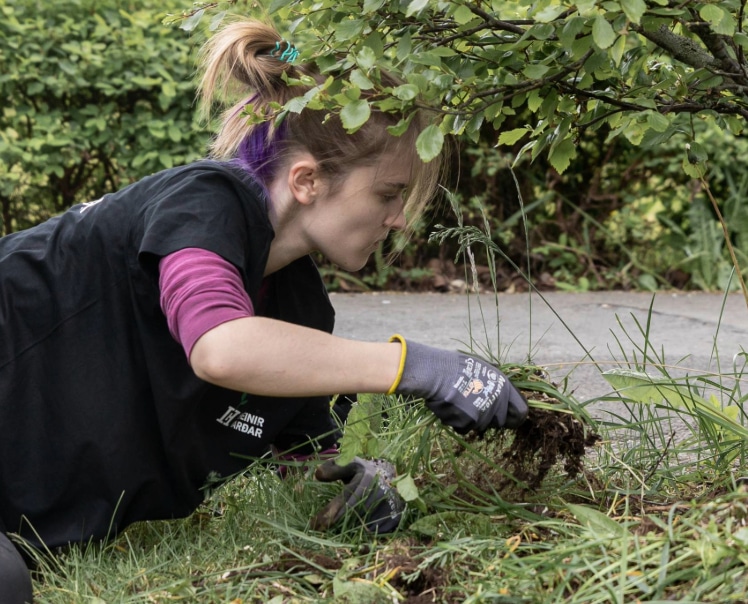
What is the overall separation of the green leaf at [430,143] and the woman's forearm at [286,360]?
38cm

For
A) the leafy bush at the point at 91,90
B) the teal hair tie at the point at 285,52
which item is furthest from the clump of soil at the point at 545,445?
the leafy bush at the point at 91,90

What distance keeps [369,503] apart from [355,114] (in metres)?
0.80

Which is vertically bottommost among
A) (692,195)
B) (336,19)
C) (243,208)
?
(692,195)

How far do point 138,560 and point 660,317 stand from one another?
360 cm

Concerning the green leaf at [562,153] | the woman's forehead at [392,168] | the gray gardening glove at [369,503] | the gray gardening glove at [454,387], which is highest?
the green leaf at [562,153]

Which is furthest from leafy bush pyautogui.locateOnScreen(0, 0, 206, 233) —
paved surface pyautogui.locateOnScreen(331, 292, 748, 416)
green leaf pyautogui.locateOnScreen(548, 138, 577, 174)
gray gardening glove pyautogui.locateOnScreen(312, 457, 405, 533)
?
gray gardening glove pyautogui.locateOnScreen(312, 457, 405, 533)

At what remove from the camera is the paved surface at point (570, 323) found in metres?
4.21

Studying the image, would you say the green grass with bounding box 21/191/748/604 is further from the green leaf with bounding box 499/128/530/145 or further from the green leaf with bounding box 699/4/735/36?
the green leaf with bounding box 699/4/735/36

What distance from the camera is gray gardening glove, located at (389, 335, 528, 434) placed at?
1843 millimetres

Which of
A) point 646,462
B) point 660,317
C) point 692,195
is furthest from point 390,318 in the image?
point 646,462

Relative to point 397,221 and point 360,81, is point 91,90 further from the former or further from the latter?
point 360,81

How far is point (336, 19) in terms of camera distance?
192 cm

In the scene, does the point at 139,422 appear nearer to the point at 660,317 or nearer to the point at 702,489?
the point at 702,489

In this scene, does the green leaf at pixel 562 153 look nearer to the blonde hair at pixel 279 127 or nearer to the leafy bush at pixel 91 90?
the blonde hair at pixel 279 127
